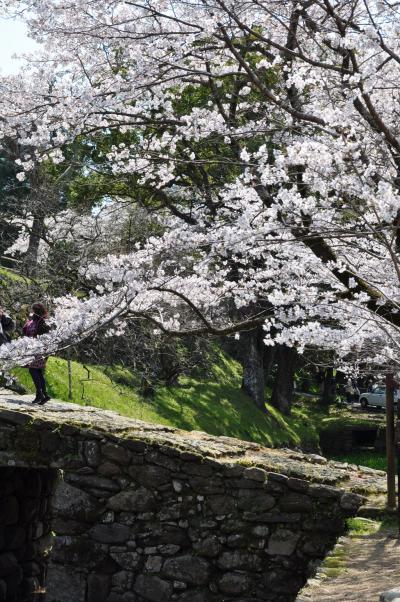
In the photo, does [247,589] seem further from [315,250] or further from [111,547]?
[315,250]

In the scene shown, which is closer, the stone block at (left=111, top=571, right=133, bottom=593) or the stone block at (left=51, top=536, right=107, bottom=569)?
the stone block at (left=111, top=571, right=133, bottom=593)

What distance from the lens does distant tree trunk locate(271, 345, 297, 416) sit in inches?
1091

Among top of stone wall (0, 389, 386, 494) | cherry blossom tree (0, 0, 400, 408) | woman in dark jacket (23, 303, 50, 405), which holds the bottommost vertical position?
top of stone wall (0, 389, 386, 494)

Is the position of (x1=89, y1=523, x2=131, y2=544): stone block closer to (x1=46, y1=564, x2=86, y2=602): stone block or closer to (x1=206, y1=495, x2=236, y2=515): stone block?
(x1=46, y1=564, x2=86, y2=602): stone block

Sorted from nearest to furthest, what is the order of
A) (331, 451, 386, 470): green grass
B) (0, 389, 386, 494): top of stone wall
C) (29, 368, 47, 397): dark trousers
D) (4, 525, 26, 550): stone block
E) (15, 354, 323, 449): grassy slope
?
(0, 389, 386, 494): top of stone wall, (29, 368, 47, 397): dark trousers, (4, 525, 26, 550): stone block, (15, 354, 323, 449): grassy slope, (331, 451, 386, 470): green grass

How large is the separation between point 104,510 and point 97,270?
8.91 ft

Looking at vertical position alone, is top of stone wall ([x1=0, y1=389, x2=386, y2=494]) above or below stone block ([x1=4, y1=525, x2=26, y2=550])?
above

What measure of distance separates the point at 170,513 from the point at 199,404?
10.9 metres

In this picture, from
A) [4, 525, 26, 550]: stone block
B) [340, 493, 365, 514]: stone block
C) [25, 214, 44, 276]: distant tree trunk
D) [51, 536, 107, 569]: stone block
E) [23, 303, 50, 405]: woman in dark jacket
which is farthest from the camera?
[25, 214, 44, 276]: distant tree trunk

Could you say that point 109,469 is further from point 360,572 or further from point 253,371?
point 253,371

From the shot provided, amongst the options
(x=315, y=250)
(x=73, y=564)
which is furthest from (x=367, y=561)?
(x=73, y=564)

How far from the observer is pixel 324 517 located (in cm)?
864

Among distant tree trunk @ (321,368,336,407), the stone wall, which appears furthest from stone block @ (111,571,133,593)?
distant tree trunk @ (321,368,336,407)

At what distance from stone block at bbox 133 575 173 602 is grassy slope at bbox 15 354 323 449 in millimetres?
5495
